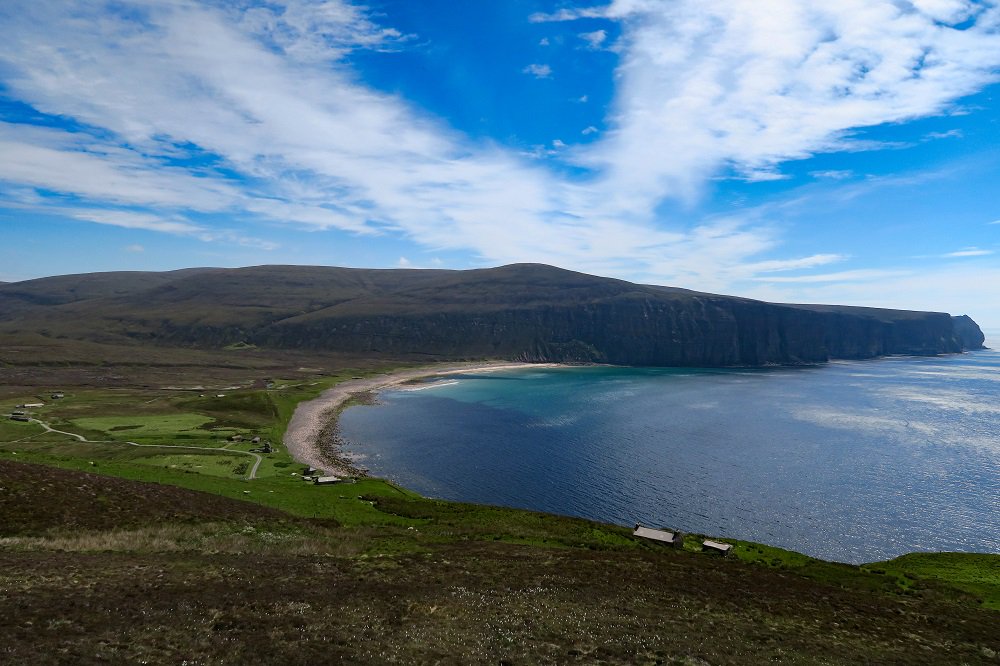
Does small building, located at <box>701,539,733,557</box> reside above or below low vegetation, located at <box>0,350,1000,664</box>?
below

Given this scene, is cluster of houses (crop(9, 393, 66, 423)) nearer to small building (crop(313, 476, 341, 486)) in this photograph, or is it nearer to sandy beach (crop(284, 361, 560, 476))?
sandy beach (crop(284, 361, 560, 476))

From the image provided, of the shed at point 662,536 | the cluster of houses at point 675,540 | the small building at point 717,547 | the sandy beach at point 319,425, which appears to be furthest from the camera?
the sandy beach at point 319,425

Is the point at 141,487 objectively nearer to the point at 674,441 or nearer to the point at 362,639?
the point at 362,639

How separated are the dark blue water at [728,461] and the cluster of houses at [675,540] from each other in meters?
10.1

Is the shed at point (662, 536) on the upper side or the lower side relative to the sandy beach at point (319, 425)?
lower

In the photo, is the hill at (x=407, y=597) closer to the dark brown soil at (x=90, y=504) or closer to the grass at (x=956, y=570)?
the dark brown soil at (x=90, y=504)

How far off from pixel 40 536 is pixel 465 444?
7022 centimetres

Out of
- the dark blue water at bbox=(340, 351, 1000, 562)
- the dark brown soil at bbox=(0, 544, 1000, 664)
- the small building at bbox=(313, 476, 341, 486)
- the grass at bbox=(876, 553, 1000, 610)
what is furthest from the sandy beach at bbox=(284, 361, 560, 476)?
the grass at bbox=(876, 553, 1000, 610)

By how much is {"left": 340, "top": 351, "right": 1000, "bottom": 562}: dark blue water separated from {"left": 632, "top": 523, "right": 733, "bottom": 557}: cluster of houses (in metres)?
10.1

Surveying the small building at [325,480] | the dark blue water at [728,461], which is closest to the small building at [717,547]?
the dark blue water at [728,461]

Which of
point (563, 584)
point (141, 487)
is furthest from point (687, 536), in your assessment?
point (141, 487)

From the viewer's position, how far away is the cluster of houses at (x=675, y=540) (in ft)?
157

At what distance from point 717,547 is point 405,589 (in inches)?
1262

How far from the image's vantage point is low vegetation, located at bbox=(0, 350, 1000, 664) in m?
22.3
